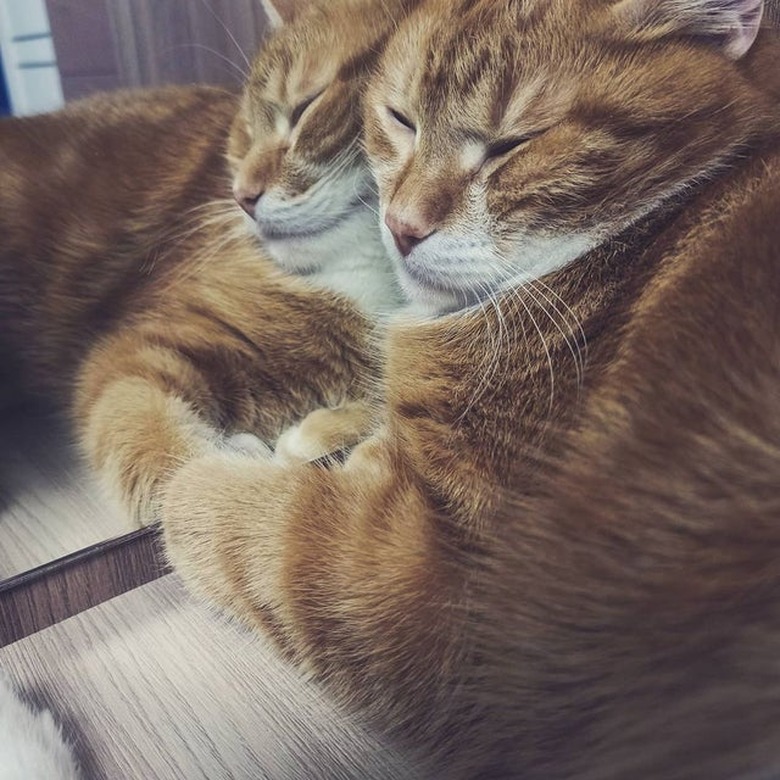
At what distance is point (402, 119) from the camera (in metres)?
0.63

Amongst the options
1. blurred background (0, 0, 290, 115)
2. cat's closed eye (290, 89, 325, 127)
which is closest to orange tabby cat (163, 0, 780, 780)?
cat's closed eye (290, 89, 325, 127)

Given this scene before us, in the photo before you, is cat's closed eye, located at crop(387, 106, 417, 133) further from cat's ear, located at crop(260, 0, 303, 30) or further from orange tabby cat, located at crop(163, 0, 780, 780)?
cat's ear, located at crop(260, 0, 303, 30)

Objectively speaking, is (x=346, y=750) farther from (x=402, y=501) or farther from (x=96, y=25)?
(x=96, y=25)

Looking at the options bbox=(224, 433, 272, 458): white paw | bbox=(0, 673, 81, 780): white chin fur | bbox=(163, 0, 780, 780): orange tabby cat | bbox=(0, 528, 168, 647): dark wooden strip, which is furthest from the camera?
bbox=(224, 433, 272, 458): white paw

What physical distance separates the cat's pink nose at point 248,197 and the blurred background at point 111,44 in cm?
16

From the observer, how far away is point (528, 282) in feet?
1.82

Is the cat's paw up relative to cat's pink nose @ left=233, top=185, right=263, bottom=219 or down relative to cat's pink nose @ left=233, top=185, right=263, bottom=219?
down

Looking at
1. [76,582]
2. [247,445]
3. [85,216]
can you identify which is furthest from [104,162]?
[76,582]

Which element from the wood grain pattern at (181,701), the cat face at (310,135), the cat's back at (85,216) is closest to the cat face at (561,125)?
the cat face at (310,135)

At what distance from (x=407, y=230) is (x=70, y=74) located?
1.33 feet

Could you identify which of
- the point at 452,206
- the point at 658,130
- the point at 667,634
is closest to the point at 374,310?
the point at 452,206

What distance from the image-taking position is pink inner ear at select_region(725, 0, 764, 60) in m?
0.50

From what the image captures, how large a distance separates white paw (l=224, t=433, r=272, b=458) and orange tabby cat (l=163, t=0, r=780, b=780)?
0.19ft

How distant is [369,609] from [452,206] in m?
0.27
